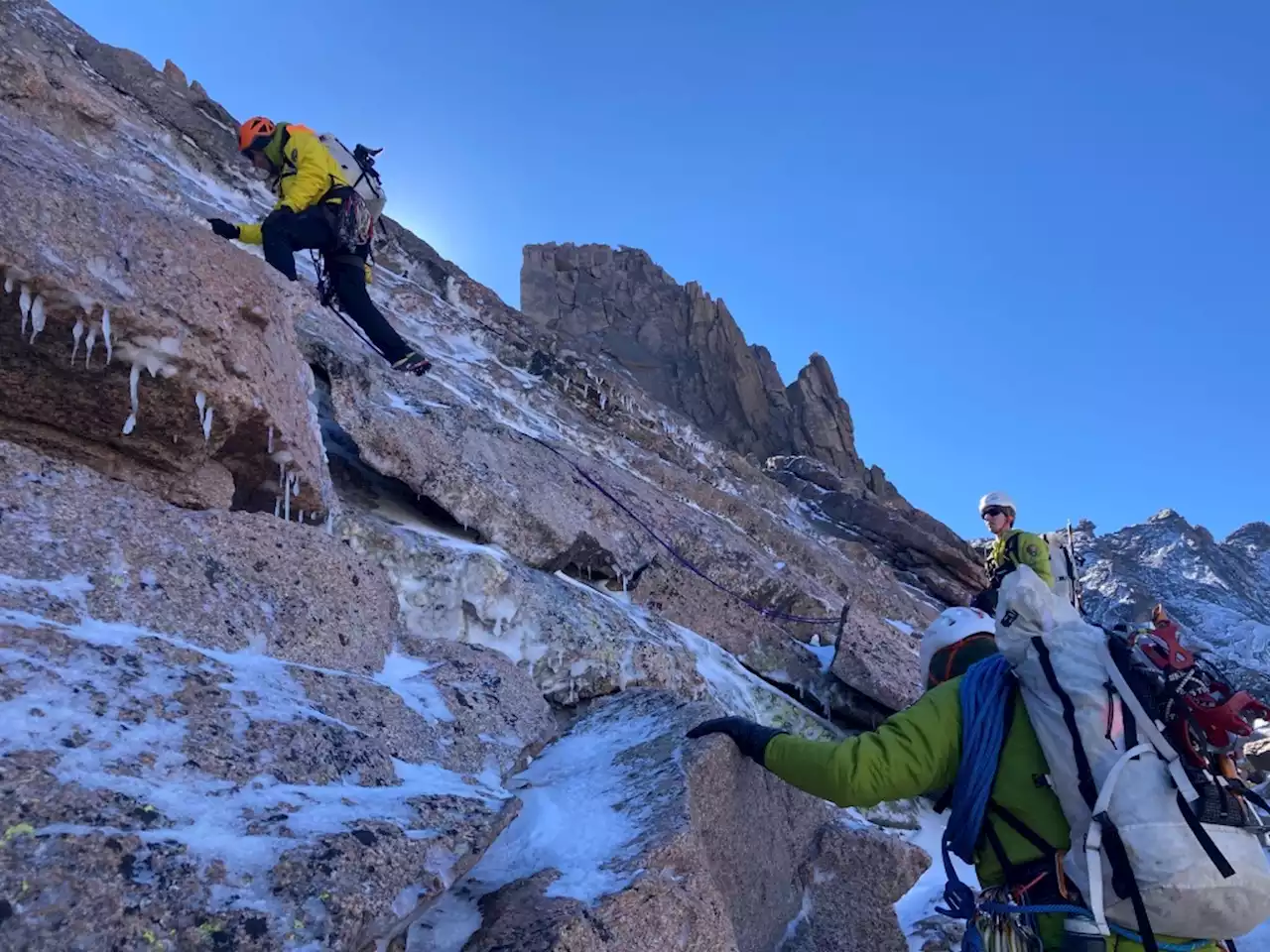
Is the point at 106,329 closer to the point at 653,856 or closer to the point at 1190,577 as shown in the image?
the point at 653,856

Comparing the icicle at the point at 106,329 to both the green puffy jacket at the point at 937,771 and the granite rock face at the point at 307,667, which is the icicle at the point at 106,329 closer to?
the granite rock face at the point at 307,667

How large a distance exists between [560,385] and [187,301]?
11.2 m

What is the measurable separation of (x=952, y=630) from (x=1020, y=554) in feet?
11.3

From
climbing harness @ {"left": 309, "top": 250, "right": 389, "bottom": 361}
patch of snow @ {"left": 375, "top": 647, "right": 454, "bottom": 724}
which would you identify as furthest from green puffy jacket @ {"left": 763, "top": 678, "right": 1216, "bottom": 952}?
climbing harness @ {"left": 309, "top": 250, "right": 389, "bottom": 361}

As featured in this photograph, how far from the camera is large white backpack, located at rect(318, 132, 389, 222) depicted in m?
7.96

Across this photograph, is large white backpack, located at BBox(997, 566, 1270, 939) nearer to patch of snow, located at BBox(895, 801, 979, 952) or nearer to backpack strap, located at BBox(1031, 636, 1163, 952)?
backpack strap, located at BBox(1031, 636, 1163, 952)

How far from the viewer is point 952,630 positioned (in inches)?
183

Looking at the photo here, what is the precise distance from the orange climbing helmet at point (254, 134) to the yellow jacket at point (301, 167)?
91mm

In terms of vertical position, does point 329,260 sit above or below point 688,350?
below

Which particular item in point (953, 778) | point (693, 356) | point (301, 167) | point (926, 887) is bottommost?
point (926, 887)

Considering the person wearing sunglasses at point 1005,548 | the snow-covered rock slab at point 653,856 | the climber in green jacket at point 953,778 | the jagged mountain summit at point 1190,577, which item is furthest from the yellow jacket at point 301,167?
the jagged mountain summit at point 1190,577

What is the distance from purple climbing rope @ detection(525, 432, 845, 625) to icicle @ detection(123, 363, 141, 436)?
17.5ft

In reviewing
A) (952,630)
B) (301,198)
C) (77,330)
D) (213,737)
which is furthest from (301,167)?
(952,630)

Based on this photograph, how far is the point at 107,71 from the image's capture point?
61.3 feet
